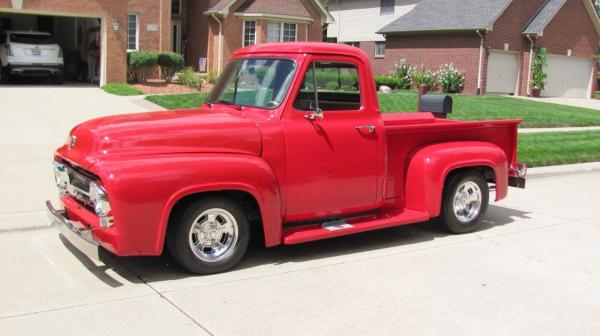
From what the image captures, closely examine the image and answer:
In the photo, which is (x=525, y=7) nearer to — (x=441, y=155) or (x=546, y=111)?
(x=546, y=111)

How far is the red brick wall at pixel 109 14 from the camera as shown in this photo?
21109 millimetres

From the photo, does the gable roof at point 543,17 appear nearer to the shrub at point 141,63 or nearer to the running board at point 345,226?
the shrub at point 141,63

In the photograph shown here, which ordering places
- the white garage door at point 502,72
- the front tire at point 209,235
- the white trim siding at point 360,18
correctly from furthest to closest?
the white trim siding at point 360,18
the white garage door at point 502,72
the front tire at point 209,235

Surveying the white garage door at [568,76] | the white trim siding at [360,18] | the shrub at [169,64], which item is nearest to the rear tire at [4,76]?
the shrub at [169,64]

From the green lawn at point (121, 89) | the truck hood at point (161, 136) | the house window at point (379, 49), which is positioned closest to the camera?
the truck hood at point (161, 136)

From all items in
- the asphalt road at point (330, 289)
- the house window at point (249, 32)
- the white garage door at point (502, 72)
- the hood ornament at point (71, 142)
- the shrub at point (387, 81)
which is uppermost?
the house window at point (249, 32)

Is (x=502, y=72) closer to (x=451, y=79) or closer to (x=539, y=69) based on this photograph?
(x=539, y=69)

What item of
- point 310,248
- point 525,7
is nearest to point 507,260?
point 310,248

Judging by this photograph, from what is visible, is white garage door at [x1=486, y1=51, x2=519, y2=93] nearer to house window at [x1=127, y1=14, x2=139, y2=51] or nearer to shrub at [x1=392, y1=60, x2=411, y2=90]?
shrub at [x1=392, y1=60, x2=411, y2=90]

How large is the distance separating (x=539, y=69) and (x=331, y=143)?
2769 cm

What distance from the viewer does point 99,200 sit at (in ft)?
16.4

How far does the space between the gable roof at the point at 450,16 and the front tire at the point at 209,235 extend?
25566mm

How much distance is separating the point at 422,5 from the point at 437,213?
2889cm

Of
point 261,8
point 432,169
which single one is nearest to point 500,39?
point 261,8
